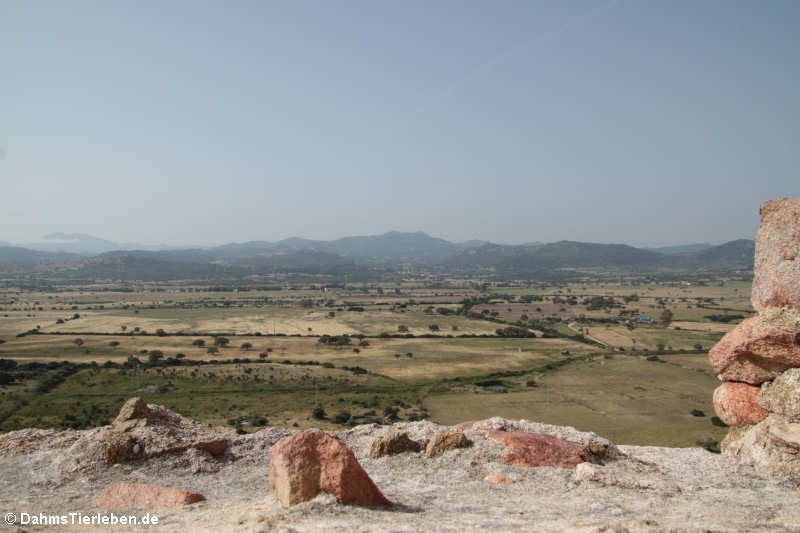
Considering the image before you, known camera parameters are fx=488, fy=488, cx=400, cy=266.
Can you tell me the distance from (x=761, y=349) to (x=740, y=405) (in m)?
1.89

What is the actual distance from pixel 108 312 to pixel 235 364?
83316mm

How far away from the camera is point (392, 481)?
11539 millimetres

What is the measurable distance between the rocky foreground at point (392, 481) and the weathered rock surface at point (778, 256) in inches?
208

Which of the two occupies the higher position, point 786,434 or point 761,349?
point 761,349

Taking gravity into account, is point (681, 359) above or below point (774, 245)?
below

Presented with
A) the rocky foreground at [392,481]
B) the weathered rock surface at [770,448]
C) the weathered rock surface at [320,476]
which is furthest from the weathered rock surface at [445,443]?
the weathered rock surface at [770,448]

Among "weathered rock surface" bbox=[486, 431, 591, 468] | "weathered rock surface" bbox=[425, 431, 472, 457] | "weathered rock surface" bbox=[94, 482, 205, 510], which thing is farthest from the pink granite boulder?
"weathered rock surface" bbox=[94, 482, 205, 510]

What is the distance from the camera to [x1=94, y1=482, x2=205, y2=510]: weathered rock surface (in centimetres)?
990

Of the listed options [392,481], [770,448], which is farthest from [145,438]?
[770,448]

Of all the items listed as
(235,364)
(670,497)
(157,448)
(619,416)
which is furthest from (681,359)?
(157,448)

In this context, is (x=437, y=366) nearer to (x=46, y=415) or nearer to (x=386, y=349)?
(x=386, y=349)

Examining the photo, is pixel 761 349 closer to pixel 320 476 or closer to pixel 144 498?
pixel 320 476

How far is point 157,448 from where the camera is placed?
520 inches

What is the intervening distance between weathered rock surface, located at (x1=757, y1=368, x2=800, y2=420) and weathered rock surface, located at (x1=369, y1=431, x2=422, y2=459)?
10.1 metres
